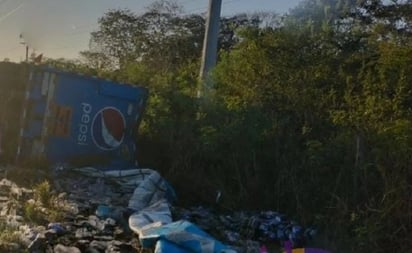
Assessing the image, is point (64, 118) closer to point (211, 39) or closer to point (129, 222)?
point (129, 222)

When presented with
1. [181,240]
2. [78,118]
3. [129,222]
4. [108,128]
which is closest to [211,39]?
[108,128]

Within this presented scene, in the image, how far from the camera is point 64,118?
329 inches

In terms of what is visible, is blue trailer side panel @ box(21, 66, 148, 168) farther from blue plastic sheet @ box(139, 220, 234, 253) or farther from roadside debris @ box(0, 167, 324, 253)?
blue plastic sheet @ box(139, 220, 234, 253)

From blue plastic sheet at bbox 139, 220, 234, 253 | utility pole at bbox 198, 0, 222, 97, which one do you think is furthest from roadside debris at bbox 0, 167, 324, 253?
utility pole at bbox 198, 0, 222, 97

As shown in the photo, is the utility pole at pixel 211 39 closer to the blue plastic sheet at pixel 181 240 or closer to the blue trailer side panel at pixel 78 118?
the blue trailer side panel at pixel 78 118

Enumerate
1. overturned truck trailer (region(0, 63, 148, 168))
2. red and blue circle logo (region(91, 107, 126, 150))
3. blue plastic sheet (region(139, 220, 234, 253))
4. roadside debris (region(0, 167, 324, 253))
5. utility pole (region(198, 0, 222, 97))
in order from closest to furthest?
blue plastic sheet (region(139, 220, 234, 253)) < roadside debris (region(0, 167, 324, 253)) < overturned truck trailer (region(0, 63, 148, 168)) < red and blue circle logo (region(91, 107, 126, 150)) < utility pole (region(198, 0, 222, 97))

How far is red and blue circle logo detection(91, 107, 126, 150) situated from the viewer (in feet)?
28.3

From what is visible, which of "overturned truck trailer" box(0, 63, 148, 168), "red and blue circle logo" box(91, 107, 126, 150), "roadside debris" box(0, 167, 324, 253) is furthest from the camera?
"red and blue circle logo" box(91, 107, 126, 150)

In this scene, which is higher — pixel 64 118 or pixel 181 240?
pixel 64 118

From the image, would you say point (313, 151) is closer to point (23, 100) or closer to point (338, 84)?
point (338, 84)

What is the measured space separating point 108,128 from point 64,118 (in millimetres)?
714

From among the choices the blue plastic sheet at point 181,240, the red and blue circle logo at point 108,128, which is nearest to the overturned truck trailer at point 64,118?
the red and blue circle logo at point 108,128

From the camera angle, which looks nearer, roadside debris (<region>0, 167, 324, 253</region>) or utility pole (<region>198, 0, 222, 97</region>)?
roadside debris (<region>0, 167, 324, 253</region>)

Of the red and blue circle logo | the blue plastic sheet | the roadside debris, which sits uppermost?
the red and blue circle logo
